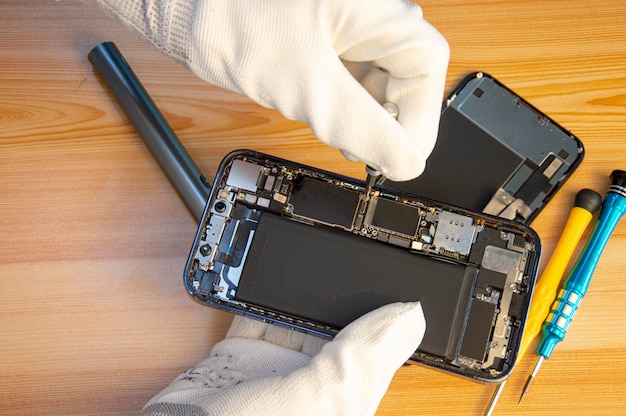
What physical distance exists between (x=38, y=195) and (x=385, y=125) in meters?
0.56

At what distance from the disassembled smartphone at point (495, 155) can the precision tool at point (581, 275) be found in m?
0.07

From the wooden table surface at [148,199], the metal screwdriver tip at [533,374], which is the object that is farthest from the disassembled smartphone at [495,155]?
the metal screwdriver tip at [533,374]

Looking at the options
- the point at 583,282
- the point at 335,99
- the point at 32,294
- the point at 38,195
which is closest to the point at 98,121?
the point at 38,195

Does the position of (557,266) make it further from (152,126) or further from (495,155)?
(152,126)

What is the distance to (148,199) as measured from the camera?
0.86 meters

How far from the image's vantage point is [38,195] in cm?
86

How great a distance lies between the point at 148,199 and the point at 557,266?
0.62 m

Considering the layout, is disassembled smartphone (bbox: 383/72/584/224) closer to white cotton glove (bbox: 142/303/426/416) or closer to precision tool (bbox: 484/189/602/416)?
precision tool (bbox: 484/189/602/416)

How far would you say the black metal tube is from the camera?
83 cm

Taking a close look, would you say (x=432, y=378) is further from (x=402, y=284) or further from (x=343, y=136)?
(x=343, y=136)

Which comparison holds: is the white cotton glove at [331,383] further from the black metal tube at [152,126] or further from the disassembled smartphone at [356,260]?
the black metal tube at [152,126]

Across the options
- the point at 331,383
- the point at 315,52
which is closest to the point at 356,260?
the point at 331,383

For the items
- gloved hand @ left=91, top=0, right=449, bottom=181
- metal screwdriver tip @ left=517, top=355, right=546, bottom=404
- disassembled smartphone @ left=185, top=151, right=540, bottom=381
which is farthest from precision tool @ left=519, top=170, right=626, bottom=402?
gloved hand @ left=91, top=0, right=449, bottom=181

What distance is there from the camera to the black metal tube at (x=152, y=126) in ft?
2.73
